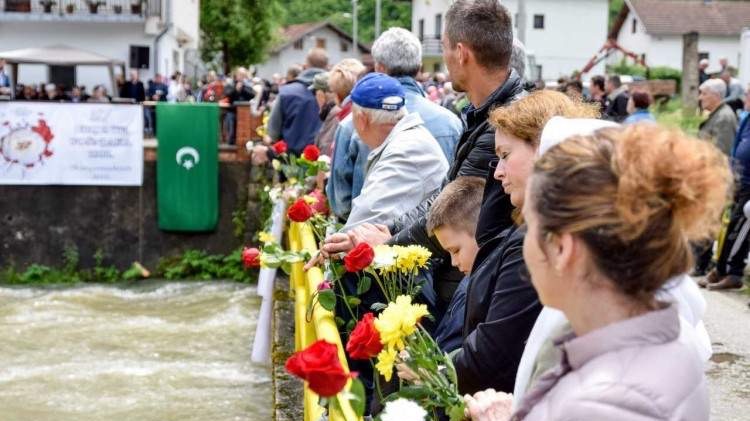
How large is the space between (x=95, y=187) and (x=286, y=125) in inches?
211

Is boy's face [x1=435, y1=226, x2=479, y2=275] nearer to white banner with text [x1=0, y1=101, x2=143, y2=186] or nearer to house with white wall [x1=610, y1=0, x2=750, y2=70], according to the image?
white banner with text [x1=0, y1=101, x2=143, y2=186]

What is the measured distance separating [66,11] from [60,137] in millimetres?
23929

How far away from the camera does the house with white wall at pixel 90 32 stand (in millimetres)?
38750

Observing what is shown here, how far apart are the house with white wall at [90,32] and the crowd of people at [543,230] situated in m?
33.8

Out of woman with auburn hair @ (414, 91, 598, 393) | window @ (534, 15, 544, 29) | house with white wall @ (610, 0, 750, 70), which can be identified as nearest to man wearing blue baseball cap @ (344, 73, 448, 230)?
woman with auburn hair @ (414, 91, 598, 393)

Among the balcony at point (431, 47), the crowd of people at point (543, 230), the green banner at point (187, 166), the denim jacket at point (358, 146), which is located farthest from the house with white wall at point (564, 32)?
the crowd of people at point (543, 230)

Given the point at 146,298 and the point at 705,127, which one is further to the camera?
the point at 146,298

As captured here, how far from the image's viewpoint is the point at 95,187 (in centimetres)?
1661

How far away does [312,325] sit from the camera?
533 cm

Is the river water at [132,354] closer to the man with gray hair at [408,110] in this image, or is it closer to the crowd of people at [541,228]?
the man with gray hair at [408,110]

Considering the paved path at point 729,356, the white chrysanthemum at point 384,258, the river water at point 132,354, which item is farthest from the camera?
the river water at point 132,354

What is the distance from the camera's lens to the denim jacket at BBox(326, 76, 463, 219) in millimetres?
6109

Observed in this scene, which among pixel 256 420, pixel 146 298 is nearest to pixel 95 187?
pixel 146 298

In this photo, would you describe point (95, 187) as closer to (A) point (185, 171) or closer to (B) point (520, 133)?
(A) point (185, 171)
